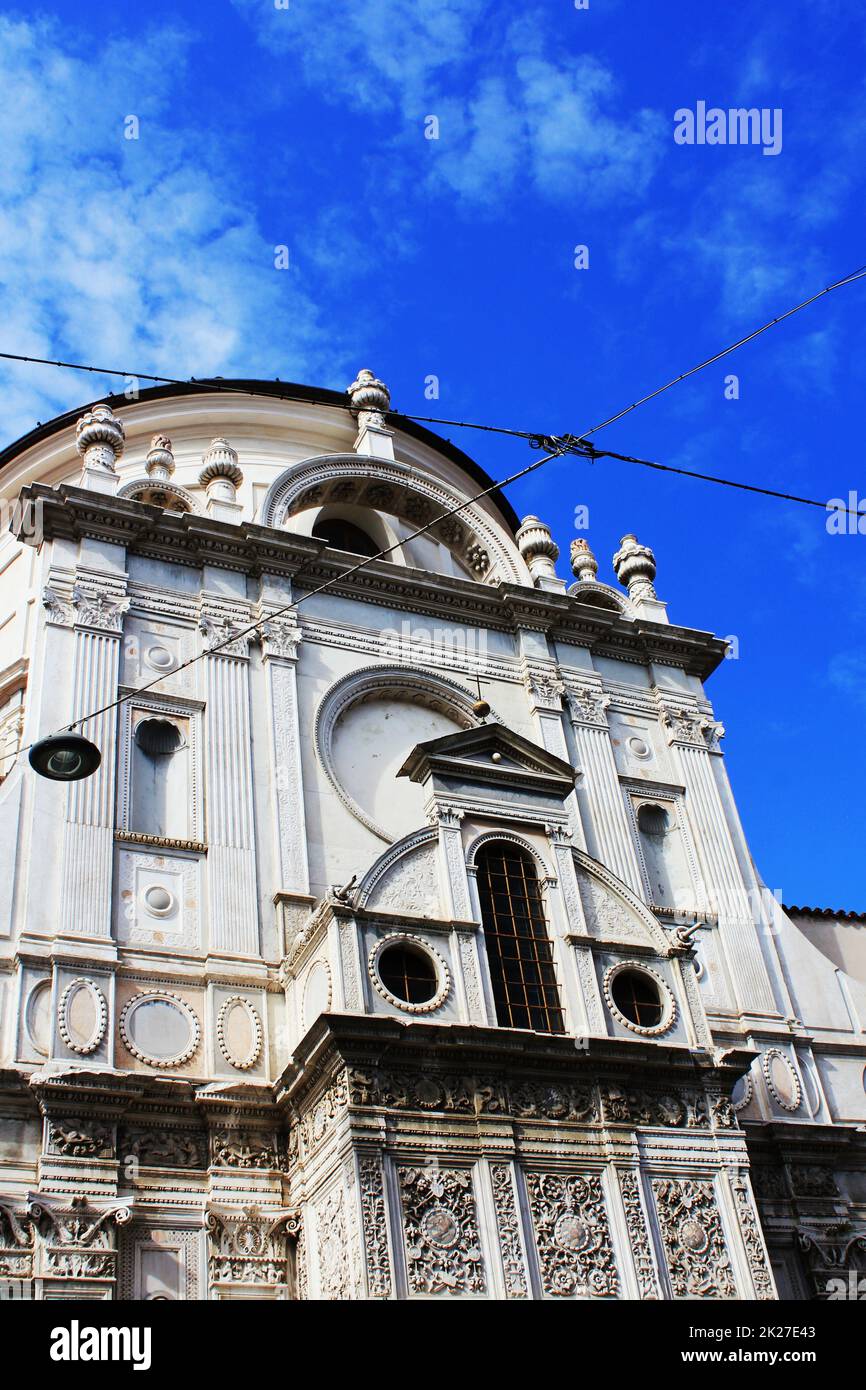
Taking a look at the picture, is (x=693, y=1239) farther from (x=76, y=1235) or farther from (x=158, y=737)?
(x=158, y=737)

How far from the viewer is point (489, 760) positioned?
19.6 m

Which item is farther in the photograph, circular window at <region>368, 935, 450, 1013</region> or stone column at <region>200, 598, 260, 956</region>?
stone column at <region>200, 598, 260, 956</region>

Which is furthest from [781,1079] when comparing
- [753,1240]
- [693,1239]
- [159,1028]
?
[159,1028]

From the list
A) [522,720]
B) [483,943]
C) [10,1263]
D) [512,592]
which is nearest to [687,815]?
[522,720]

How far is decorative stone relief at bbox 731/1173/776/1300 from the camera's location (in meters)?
16.3

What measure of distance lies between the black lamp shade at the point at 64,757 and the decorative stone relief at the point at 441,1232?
548cm

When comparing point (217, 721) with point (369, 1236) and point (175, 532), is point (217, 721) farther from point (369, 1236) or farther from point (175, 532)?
point (369, 1236)

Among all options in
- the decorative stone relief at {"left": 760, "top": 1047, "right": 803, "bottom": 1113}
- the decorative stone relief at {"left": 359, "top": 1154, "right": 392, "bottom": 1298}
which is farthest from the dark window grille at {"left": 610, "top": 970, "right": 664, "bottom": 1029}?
the decorative stone relief at {"left": 359, "top": 1154, "right": 392, "bottom": 1298}

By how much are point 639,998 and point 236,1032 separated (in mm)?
5085

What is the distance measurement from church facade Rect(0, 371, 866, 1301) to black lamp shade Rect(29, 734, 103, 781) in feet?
11.5

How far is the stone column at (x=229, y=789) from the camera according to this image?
18359 millimetres

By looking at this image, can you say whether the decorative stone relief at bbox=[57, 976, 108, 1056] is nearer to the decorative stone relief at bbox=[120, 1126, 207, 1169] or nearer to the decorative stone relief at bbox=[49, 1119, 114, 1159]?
Result: the decorative stone relief at bbox=[49, 1119, 114, 1159]

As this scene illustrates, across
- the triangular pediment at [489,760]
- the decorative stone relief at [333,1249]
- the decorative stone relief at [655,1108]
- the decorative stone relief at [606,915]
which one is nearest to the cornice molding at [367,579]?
the triangular pediment at [489,760]

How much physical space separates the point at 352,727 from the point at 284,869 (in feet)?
11.3
